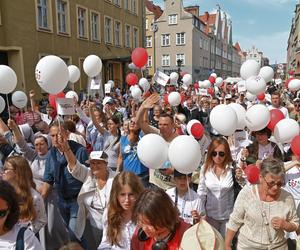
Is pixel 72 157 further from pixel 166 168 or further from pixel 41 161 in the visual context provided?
pixel 166 168

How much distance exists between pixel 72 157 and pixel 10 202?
1296 millimetres

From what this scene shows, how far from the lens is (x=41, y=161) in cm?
394

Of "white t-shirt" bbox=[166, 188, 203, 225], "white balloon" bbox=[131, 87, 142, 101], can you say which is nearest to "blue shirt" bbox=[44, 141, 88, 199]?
"white t-shirt" bbox=[166, 188, 203, 225]

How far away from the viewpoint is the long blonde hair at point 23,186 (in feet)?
9.18

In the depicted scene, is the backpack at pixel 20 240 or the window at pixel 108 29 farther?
the window at pixel 108 29

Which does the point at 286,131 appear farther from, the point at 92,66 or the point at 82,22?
the point at 82,22

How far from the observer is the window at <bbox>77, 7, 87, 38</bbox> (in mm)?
19538

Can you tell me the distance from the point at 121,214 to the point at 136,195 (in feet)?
0.62

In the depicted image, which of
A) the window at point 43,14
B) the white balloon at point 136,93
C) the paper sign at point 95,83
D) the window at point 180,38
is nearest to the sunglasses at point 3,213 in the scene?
the paper sign at point 95,83

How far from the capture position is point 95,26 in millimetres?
21688

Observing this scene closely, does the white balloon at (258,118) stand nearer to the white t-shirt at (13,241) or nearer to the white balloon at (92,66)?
the white t-shirt at (13,241)

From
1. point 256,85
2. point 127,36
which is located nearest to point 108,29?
point 127,36

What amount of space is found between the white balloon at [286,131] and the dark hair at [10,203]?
3.14 meters

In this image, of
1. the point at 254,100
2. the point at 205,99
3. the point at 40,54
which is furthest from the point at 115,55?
the point at 254,100
